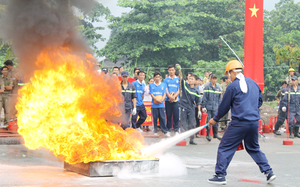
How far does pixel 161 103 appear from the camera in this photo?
41.5ft

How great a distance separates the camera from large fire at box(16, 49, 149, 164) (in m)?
6.35

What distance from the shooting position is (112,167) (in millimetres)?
6051

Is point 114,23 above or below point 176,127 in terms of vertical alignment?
above

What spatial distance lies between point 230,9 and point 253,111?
32882 mm

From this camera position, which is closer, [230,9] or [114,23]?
[114,23]

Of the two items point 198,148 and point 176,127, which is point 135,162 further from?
point 176,127

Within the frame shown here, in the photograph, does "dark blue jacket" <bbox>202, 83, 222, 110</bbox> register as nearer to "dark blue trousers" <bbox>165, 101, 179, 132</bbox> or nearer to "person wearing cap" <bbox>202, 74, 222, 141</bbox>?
"person wearing cap" <bbox>202, 74, 222, 141</bbox>

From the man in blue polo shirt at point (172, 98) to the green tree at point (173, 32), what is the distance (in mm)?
19014

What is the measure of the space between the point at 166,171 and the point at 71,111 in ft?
6.47

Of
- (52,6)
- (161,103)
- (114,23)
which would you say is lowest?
(161,103)

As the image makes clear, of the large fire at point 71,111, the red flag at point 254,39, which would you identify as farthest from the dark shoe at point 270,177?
the red flag at point 254,39

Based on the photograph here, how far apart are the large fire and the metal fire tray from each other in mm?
148

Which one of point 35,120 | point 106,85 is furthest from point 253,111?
point 35,120

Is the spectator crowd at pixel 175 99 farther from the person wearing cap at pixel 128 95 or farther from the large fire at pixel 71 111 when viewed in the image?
the large fire at pixel 71 111
